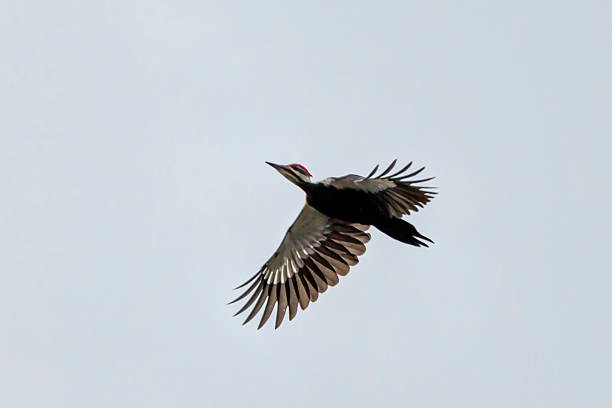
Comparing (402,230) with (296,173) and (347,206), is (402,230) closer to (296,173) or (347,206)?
(347,206)

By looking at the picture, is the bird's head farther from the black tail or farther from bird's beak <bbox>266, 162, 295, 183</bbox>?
the black tail

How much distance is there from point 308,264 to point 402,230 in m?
2.07

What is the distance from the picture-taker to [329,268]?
18.2 metres

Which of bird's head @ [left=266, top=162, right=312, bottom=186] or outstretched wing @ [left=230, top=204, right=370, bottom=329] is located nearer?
bird's head @ [left=266, top=162, right=312, bottom=186]

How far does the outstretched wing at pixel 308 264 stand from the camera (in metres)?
18.0

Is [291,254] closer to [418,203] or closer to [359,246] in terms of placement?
[359,246]

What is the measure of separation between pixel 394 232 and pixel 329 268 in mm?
1603

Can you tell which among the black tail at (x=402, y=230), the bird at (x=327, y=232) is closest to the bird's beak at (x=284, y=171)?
the bird at (x=327, y=232)

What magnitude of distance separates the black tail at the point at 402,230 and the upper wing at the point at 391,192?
127 mm

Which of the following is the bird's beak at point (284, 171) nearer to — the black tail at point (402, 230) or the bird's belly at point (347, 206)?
the bird's belly at point (347, 206)

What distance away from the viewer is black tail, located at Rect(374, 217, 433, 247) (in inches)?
669

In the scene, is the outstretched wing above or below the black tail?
below

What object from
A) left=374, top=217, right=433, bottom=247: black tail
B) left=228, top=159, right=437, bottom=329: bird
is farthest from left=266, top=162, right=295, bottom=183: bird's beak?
left=374, top=217, right=433, bottom=247: black tail

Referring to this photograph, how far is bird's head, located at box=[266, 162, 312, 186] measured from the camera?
1731cm
